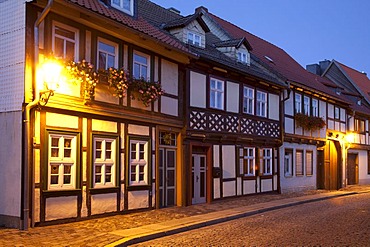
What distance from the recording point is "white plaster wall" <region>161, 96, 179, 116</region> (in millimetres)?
16266

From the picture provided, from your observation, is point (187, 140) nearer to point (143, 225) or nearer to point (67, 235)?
point (143, 225)

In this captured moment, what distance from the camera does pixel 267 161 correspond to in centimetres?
2333

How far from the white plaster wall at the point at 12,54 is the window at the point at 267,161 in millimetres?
13916

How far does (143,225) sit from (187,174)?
198 inches

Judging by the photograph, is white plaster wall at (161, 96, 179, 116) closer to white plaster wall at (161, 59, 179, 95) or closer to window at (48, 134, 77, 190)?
white plaster wall at (161, 59, 179, 95)

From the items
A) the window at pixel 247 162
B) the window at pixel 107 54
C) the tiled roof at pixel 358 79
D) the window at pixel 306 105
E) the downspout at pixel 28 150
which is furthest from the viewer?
the tiled roof at pixel 358 79

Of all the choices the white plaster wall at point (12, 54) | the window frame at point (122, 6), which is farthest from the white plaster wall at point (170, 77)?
the white plaster wall at point (12, 54)

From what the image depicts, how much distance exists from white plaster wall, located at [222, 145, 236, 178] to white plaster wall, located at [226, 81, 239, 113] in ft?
5.49

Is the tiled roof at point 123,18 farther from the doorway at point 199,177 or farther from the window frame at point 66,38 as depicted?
the doorway at point 199,177

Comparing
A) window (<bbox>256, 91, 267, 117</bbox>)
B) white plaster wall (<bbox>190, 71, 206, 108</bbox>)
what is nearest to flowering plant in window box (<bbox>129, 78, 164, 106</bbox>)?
white plaster wall (<bbox>190, 71, 206, 108</bbox>)

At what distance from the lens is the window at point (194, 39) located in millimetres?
19247

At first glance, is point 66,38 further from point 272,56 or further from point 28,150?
point 272,56

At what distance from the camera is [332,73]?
133 ft

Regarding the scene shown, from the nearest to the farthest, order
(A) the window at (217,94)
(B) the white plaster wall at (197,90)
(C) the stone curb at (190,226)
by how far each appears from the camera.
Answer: (C) the stone curb at (190,226), (B) the white plaster wall at (197,90), (A) the window at (217,94)
